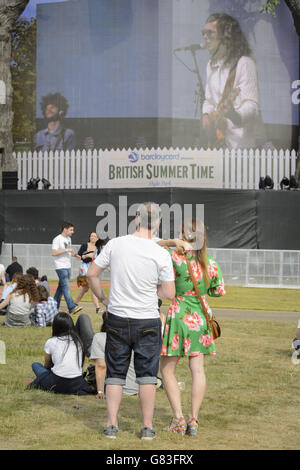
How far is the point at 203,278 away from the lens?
6973mm

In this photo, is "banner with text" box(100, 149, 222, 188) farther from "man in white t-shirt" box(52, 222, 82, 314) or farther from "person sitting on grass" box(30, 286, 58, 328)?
"person sitting on grass" box(30, 286, 58, 328)

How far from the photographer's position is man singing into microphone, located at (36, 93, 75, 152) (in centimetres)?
3219

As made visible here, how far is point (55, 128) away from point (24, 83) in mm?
4765

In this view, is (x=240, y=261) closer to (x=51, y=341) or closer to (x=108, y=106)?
(x=108, y=106)

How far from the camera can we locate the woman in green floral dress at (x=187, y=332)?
6.86 meters

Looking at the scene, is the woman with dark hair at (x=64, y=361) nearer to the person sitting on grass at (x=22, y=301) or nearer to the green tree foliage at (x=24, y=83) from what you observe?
the person sitting on grass at (x=22, y=301)

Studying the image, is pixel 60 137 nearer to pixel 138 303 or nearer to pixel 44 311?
pixel 44 311

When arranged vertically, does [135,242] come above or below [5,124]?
below

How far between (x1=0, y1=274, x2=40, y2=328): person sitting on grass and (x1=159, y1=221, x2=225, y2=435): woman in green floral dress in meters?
6.61

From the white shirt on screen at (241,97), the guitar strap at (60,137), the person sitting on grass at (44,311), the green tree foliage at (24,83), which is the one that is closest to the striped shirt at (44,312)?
the person sitting on grass at (44,311)

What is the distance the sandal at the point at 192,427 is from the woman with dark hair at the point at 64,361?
5.91ft

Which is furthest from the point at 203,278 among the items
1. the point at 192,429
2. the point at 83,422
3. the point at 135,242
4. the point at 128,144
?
the point at 128,144

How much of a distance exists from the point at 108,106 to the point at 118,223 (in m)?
8.01
